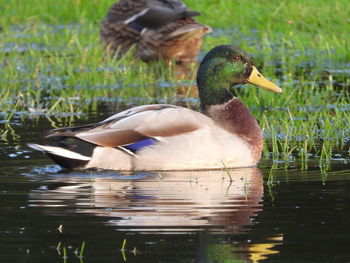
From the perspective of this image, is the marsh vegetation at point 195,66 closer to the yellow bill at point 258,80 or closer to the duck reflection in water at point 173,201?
the yellow bill at point 258,80

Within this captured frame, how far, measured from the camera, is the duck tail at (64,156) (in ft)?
29.0

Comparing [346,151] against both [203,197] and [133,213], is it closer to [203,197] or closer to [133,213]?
[203,197]

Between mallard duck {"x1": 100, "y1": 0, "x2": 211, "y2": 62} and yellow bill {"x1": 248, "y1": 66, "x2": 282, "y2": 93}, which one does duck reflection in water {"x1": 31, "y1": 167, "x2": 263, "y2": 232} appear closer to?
yellow bill {"x1": 248, "y1": 66, "x2": 282, "y2": 93}

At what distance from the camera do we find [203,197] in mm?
7766

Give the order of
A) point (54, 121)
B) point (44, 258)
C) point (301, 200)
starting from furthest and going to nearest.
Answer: point (54, 121)
point (301, 200)
point (44, 258)

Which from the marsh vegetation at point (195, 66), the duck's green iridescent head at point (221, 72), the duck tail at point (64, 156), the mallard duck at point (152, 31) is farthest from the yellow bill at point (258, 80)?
the mallard duck at point (152, 31)

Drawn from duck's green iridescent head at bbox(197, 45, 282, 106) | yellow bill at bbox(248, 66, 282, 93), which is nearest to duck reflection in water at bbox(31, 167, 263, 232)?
duck's green iridescent head at bbox(197, 45, 282, 106)

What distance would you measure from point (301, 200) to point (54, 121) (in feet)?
14.0

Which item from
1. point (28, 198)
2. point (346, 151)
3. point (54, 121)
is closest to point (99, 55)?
point (54, 121)

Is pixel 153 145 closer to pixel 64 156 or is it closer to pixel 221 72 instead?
pixel 64 156

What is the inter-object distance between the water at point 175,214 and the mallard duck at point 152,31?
21.2ft

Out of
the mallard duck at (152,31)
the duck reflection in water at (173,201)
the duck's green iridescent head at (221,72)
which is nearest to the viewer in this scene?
the duck reflection in water at (173,201)

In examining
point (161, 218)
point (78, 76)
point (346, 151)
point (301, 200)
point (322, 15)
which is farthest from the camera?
point (322, 15)

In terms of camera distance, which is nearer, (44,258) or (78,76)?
(44,258)
